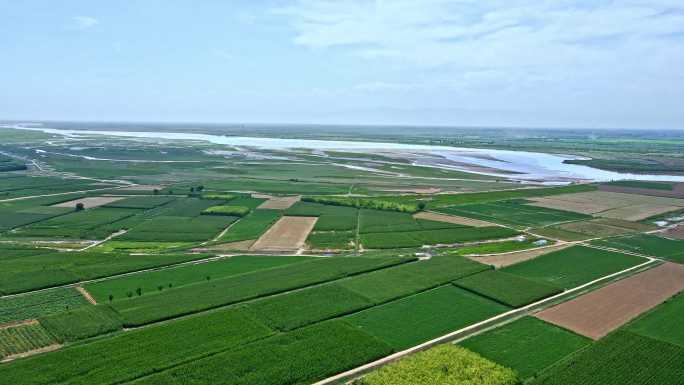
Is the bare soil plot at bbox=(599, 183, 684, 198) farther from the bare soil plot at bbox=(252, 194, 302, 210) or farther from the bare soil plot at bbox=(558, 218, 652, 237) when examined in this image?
the bare soil plot at bbox=(252, 194, 302, 210)

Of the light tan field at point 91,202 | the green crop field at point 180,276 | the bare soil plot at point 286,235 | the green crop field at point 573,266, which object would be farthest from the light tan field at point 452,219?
the light tan field at point 91,202

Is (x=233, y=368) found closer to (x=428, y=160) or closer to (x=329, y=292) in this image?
(x=329, y=292)

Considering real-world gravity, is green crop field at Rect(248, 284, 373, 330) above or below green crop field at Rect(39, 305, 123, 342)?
above

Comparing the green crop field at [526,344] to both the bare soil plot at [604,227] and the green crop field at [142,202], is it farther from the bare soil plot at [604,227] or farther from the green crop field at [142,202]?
the green crop field at [142,202]

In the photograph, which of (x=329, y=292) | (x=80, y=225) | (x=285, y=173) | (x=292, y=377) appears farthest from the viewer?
(x=285, y=173)

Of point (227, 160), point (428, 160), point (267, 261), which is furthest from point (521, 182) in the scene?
point (227, 160)

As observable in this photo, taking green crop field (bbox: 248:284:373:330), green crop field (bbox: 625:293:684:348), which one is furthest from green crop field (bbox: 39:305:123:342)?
green crop field (bbox: 625:293:684:348)
